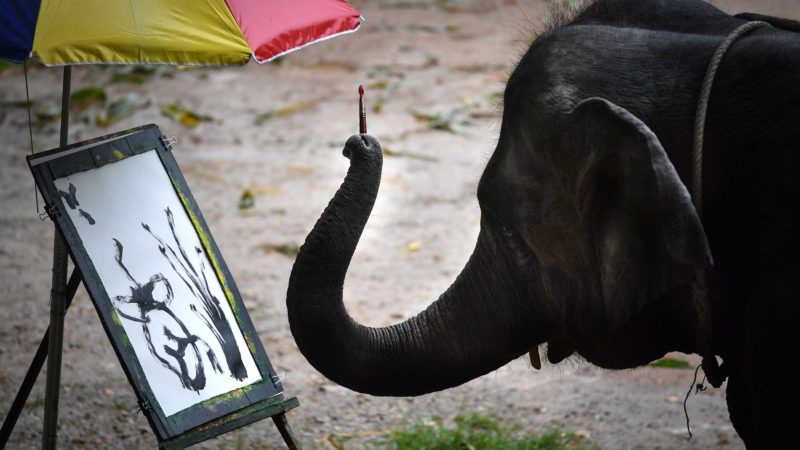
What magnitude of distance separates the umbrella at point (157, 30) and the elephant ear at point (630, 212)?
0.89 metres

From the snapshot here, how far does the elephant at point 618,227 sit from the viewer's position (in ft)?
7.84

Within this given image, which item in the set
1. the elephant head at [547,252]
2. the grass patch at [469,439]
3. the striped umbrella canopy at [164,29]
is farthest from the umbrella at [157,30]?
the grass patch at [469,439]

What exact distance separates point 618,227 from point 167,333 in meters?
1.44

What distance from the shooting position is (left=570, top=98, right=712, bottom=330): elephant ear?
2266mm

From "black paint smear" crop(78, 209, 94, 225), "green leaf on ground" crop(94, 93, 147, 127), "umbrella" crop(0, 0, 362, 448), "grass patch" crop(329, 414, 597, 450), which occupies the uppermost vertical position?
"green leaf on ground" crop(94, 93, 147, 127)

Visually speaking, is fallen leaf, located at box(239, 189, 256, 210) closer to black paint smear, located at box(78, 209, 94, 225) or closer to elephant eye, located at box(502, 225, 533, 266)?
black paint smear, located at box(78, 209, 94, 225)

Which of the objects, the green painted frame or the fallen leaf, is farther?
the fallen leaf

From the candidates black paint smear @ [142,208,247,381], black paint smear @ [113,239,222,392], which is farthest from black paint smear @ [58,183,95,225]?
black paint smear @ [142,208,247,381]

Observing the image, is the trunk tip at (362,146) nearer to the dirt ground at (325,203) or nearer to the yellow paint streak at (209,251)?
the dirt ground at (325,203)

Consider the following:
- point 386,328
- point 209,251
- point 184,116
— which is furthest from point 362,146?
point 184,116

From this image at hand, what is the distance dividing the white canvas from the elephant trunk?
0.64 metres

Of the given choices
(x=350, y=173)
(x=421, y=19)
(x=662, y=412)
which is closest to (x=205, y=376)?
(x=350, y=173)

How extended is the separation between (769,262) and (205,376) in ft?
5.52

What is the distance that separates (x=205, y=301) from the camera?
333 cm
